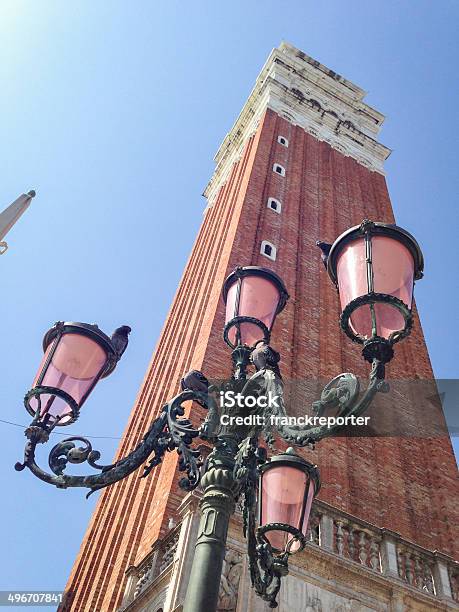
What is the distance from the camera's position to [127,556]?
924 cm

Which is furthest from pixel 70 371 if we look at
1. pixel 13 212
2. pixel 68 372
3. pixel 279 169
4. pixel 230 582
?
pixel 279 169

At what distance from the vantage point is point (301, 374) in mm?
12086

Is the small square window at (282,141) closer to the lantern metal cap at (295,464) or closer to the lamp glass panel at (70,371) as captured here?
the lantern metal cap at (295,464)

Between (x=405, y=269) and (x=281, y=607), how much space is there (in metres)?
3.86

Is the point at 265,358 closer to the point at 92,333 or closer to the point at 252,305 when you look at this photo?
the point at 252,305

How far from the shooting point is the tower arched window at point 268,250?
14.6 m

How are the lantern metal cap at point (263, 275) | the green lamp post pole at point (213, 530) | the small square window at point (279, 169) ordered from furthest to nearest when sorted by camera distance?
the small square window at point (279, 169)
the lantern metal cap at point (263, 275)
the green lamp post pole at point (213, 530)

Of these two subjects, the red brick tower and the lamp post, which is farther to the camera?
the red brick tower

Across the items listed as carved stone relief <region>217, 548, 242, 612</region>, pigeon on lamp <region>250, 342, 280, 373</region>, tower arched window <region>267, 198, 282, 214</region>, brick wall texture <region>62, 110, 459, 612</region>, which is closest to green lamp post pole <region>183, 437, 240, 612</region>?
pigeon on lamp <region>250, 342, 280, 373</region>

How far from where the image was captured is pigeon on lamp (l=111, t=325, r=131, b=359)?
4168mm

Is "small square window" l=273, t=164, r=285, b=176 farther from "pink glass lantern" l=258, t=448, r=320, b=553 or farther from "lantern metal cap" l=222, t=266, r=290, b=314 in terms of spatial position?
"pink glass lantern" l=258, t=448, r=320, b=553

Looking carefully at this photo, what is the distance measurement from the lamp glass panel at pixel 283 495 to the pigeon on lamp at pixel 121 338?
1.24 metres

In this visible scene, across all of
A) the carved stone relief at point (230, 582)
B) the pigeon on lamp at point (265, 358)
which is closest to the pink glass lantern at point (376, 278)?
the pigeon on lamp at point (265, 358)

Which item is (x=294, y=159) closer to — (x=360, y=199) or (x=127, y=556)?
(x=360, y=199)
